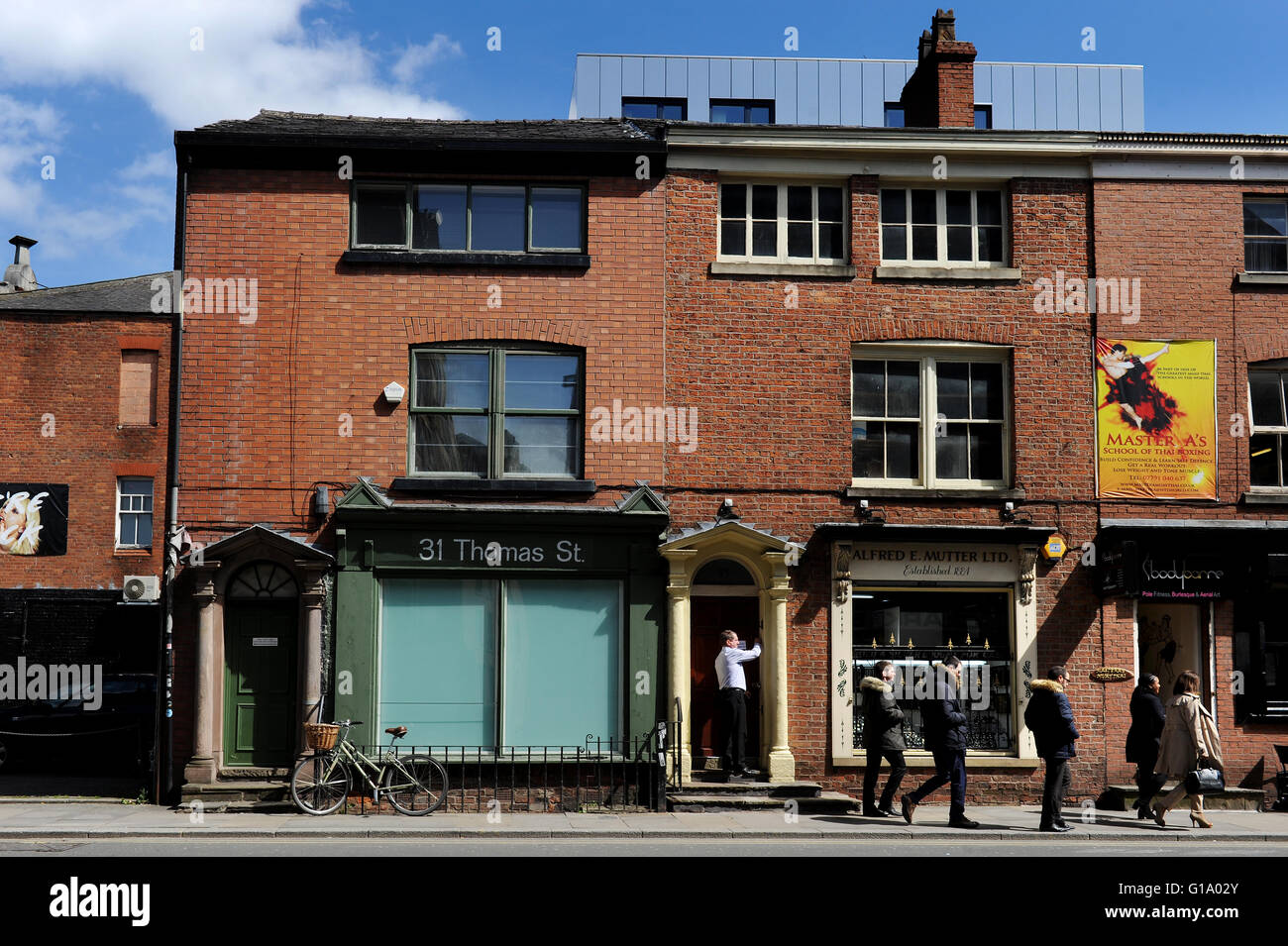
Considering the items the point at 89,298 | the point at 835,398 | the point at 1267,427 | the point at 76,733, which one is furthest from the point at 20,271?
the point at 1267,427

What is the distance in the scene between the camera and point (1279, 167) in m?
18.1

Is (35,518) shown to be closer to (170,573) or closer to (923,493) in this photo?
(170,573)

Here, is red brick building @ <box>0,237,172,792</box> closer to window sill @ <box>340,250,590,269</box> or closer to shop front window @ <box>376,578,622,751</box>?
window sill @ <box>340,250,590,269</box>

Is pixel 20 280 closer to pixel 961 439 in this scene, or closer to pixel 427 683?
pixel 427 683

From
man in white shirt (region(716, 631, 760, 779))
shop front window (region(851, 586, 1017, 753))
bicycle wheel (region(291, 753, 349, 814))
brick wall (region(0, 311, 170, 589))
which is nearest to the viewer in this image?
bicycle wheel (region(291, 753, 349, 814))

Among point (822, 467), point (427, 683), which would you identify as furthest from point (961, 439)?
point (427, 683)

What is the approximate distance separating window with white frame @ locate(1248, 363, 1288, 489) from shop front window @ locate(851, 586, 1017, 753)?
4.02 m

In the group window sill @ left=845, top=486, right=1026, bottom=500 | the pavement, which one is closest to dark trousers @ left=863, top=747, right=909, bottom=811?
the pavement

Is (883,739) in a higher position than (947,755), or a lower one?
higher

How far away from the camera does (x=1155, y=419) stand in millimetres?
17656

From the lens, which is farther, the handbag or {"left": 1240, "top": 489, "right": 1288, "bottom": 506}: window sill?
{"left": 1240, "top": 489, "right": 1288, "bottom": 506}: window sill

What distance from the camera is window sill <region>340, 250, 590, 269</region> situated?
56.0 ft

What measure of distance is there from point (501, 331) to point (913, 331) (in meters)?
5.61

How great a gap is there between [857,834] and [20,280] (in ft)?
112
